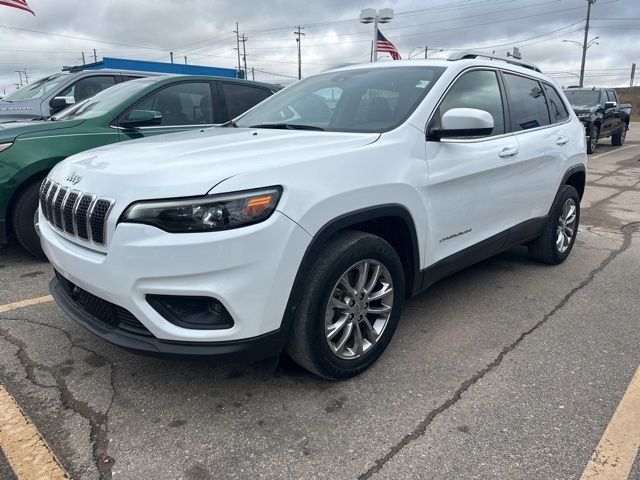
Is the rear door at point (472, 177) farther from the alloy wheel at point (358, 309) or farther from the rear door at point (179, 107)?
the rear door at point (179, 107)

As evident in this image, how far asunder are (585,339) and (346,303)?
1729 millimetres

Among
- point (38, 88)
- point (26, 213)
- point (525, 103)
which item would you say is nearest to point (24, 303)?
point (26, 213)

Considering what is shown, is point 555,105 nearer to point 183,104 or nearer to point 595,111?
point 183,104

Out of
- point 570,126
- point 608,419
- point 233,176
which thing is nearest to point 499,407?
point 608,419

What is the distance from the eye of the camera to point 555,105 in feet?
15.1

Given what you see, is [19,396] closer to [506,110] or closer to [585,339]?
[585,339]

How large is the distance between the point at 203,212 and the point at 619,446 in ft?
6.80

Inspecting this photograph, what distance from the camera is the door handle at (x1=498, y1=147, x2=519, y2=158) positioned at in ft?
11.5

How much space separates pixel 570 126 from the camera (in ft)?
15.4

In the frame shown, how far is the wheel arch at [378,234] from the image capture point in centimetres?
227

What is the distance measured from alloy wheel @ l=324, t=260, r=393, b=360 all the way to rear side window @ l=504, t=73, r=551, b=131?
1904 millimetres

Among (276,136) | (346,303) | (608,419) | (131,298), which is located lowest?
(608,419)

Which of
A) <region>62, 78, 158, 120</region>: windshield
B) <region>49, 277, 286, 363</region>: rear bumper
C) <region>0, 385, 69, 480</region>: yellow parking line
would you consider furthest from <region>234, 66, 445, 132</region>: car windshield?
<region>0, 385, 69, 480</region>: yellow parking line

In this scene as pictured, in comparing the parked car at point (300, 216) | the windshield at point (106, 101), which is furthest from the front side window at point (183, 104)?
the parked car at point (300, 216)
